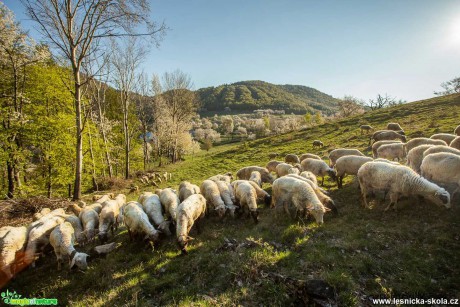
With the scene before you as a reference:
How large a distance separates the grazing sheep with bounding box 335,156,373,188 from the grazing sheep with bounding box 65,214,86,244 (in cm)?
1230

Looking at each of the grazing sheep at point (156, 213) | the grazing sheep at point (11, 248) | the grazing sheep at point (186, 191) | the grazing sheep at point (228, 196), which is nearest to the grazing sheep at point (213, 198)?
the grazing sheep at point (228, 196)

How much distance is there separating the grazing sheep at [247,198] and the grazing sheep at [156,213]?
10.7 ft

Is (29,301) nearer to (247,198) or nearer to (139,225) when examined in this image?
(139,225)

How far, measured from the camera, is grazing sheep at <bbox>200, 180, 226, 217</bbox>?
9734 millimetres

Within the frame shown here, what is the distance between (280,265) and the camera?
19.9 feet

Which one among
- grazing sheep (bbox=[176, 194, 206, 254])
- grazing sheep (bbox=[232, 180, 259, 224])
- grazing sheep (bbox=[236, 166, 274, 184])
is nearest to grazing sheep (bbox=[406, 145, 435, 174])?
grazing sheep (bbox=[236, 166, 274, 184])

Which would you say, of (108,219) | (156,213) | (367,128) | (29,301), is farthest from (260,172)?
(367,128)

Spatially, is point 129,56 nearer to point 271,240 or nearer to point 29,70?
point 29,70

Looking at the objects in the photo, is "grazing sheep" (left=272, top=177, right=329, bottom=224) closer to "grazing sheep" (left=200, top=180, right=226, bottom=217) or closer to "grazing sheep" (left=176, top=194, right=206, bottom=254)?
"grazing sheep" (left=200, top=180, right=226, bottom=217)

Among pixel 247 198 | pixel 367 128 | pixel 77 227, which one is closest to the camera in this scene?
pixel 77 227

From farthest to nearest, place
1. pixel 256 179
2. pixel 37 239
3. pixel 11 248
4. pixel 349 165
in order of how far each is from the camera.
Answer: pixel 256 179 < pixel 349 165 < pixel 37 239 < pixel 11 248

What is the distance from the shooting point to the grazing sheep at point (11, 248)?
7.09 metres

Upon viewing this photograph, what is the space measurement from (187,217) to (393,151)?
14.0 metres

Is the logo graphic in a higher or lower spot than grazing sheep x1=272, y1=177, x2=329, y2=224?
lower
